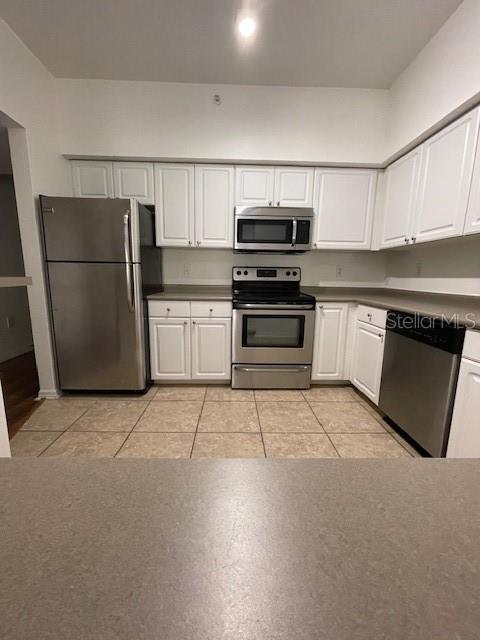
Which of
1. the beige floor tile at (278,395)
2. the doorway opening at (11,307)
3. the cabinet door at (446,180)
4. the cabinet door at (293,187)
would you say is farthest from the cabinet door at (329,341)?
the doorway opening at (11,307)

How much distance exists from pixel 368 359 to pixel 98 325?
229 centimetres

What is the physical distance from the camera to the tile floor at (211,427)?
5.81 feet

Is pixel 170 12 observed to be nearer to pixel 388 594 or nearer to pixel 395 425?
pixel 388 594

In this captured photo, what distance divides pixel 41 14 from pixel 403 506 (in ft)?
9.84

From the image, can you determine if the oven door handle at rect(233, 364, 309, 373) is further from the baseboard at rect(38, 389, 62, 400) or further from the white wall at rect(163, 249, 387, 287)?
the baseboard at rect(38, 389, 62, 400)

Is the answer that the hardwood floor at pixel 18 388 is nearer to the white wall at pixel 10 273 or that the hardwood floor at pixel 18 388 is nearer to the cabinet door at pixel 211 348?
the white wall at pixel 10 273

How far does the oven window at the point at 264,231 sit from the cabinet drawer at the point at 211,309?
2.08 ft

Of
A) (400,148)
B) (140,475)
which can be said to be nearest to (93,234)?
(140,475)

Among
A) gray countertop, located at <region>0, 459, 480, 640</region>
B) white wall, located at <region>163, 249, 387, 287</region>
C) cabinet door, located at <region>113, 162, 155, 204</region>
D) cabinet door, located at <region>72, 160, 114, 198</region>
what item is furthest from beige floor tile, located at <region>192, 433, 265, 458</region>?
cabinet door, located at <region>72, 160, 114, 198</region>

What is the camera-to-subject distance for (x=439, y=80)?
1.86m

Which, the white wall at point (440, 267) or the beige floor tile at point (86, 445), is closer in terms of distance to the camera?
the beige floor tile at point (86, 445)

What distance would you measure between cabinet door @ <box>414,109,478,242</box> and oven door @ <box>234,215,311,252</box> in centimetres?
91

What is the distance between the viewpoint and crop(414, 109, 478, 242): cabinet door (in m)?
1.69

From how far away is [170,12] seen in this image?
1.74 metres
